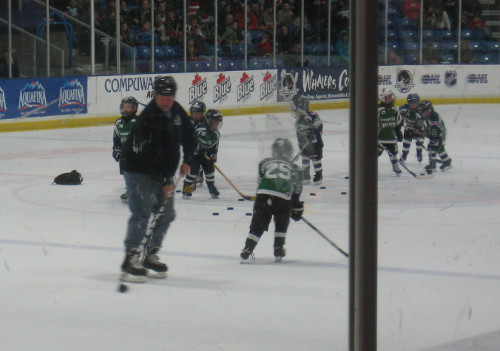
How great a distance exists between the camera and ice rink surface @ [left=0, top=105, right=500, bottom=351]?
4.23 m

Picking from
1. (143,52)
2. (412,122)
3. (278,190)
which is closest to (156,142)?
(278,190)

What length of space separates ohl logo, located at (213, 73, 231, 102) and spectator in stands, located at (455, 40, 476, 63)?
21.4 feet

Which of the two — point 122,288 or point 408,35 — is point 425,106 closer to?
point 122,288

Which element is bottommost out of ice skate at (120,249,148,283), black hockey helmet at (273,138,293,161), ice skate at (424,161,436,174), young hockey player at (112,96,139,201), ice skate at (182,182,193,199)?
ice skate at (120,249,148,283)

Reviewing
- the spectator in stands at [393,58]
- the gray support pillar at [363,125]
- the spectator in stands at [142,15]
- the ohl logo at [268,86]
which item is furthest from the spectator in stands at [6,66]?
the gray support pillar at [363,125]

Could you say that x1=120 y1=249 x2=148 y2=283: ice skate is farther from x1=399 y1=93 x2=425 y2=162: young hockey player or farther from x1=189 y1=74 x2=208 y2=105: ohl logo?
x1=189 y1=74 x2=208 y2=105: ohl logo

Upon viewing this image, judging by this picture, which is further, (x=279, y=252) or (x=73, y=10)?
(x=73, y=10)

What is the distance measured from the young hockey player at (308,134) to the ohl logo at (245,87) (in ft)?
26.9

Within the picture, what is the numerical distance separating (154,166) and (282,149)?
818mm

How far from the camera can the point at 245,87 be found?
59.8ft

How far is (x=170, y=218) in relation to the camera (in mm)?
5387

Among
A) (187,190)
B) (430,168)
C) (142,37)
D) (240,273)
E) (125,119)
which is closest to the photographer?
(240,273)

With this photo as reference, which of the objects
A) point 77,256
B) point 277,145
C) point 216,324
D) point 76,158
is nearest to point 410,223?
point 277,145

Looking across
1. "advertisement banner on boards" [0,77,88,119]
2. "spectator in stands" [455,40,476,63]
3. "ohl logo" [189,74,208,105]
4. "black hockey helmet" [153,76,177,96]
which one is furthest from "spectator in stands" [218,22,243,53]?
"black hockey helmet" [153,76,177,96]
